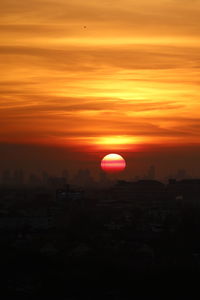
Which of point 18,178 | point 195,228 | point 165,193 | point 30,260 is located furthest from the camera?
point 18,178

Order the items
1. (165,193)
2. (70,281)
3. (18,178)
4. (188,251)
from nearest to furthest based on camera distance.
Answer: (70,281), (188,251), (165,193), (18,178)

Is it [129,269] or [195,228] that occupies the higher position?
[195,228]

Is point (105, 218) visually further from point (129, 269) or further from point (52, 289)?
point (52, 289)

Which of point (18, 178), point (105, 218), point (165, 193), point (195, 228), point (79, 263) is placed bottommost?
point (79, 263)

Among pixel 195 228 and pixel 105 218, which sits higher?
pixel 105 218

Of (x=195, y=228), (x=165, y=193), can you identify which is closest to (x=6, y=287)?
(x=195, y=228)

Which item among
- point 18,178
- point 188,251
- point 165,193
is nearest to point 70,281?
point 188,251

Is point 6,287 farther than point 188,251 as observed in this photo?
No

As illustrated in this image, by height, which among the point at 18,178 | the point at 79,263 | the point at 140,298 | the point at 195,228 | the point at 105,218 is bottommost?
the point at 140,298

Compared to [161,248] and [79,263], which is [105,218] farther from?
[79,263]
